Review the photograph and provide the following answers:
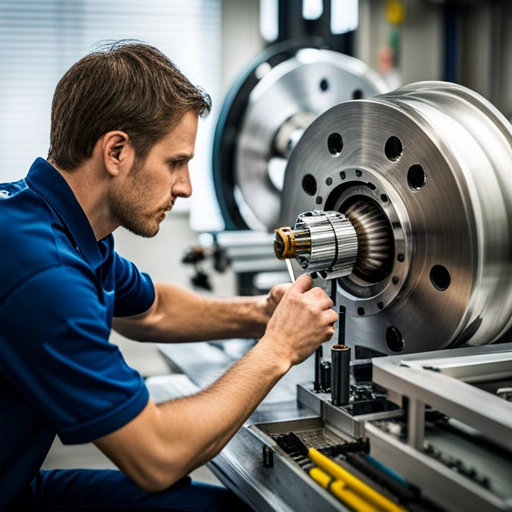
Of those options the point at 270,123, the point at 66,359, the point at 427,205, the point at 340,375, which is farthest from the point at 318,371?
the point at 270,123

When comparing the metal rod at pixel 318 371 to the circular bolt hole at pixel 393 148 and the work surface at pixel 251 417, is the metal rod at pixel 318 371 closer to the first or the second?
the work surface at pixel 251 417

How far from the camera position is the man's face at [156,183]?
105 cm

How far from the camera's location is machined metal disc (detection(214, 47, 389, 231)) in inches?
73.9

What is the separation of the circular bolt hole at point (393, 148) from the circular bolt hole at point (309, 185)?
188 mm

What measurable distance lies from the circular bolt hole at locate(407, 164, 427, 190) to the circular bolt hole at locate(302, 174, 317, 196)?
23 cm

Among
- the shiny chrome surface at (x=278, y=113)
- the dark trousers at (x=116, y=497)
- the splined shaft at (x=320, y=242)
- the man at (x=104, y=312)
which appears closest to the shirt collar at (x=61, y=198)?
the man at (x=104, y=312)

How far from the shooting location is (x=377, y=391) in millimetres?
1038

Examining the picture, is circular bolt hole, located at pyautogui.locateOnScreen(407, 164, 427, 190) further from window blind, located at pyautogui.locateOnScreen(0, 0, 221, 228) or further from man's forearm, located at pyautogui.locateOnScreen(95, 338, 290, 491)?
window blind, located at pyautogui.locateOnScreen(0, 0, 221, 228)

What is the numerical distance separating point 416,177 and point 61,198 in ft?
1.74

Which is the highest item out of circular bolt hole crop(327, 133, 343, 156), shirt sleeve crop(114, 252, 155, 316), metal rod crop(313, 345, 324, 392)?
circular bolt hole crop(327, 133, 343, 156)

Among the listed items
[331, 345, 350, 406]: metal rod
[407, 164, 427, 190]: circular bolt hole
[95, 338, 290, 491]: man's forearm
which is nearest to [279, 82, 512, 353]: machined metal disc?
[407, 164, 427, 190]: circular bolt hole

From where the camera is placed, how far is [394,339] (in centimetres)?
105

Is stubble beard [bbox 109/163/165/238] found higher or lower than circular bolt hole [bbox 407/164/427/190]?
lower

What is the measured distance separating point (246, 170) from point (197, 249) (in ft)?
0.91
